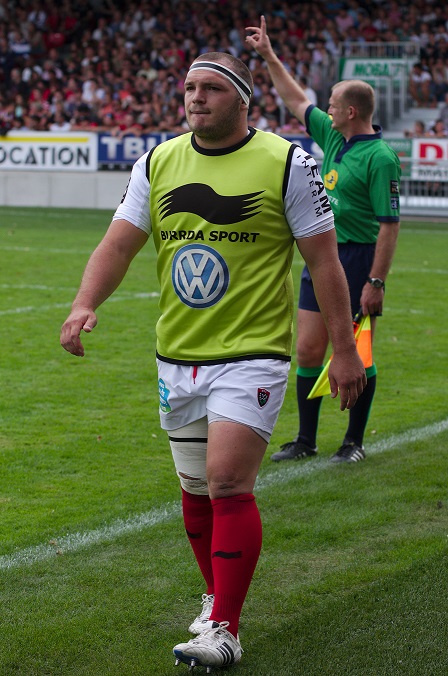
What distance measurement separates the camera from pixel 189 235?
11.9 feet

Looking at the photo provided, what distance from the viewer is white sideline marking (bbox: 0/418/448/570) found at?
4.60m

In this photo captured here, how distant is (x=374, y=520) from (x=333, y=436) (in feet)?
5.84

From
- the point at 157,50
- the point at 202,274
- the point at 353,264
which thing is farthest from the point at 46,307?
the point at 157,50

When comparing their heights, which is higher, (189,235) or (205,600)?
(189,235)

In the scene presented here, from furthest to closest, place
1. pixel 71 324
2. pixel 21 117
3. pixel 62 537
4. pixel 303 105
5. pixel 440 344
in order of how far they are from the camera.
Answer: pixel 21 117 < pixel 440 344 < pixel 303 105 < pixel 62 537 < pixel 71 324

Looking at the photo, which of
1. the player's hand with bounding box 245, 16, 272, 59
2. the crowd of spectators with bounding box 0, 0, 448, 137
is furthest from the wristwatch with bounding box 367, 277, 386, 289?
the crowd of spectators with bounding box 0, 0, 448, 137

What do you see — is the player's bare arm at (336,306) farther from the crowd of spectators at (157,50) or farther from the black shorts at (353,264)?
the crowd of spectators at (157,50)

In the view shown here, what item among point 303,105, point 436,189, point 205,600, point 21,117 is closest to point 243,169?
point 205,600

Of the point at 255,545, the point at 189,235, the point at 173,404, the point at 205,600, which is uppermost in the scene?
the point at 189,235

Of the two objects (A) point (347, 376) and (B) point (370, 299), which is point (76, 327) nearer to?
(A) point (347, 376)

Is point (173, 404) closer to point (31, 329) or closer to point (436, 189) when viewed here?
point (31, 329)

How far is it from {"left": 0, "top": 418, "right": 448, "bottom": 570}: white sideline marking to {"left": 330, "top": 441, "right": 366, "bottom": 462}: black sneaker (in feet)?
0.25

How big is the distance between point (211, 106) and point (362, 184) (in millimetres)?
2647

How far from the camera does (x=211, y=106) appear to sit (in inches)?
141
